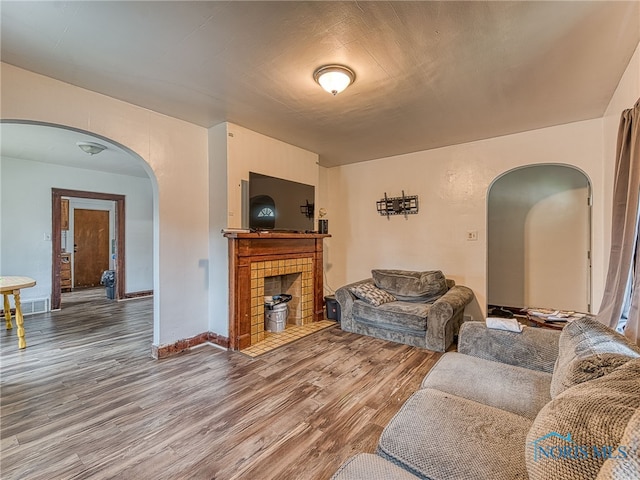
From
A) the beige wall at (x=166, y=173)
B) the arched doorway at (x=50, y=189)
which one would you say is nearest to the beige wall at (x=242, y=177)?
the beige wall at (x=166, y=173)

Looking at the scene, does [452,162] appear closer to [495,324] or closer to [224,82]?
[495,324]

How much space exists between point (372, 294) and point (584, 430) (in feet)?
9.89

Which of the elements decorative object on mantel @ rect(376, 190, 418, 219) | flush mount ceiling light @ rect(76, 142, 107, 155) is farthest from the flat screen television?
flush mount ceiling light @ rect(76, 142, 107, 155)

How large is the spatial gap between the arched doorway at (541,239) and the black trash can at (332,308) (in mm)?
2791

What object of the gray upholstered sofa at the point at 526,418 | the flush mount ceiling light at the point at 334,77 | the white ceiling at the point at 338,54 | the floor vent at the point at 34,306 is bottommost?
the floor vent at the point at 34,306

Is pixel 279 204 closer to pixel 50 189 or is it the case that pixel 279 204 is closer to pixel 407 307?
pixel 407 307

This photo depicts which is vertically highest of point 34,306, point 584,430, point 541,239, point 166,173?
point 166,173

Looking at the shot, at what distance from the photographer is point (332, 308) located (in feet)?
14.1

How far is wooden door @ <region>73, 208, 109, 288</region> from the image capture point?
7246mm

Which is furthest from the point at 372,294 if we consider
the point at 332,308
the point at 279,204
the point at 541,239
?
the point at 541,239

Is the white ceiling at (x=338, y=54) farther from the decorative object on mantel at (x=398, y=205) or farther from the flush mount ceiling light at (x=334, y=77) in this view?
the decorative object on mantel at (x=398, y=205)

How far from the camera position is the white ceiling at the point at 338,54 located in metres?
1.64

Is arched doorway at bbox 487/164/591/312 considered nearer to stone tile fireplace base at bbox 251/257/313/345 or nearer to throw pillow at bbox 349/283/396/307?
throw pillow at bbox 349/283/396/307

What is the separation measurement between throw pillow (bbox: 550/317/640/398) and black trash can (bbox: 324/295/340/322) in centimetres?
293
